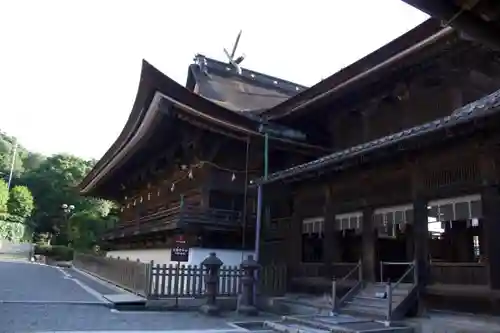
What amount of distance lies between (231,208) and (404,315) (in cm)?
703

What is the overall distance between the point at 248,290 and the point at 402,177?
4363mm

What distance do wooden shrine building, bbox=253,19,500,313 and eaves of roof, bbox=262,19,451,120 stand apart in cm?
3

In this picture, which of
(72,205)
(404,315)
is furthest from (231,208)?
(72,205)

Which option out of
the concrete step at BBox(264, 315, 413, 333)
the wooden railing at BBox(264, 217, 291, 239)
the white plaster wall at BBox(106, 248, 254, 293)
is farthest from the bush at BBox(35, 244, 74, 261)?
the concrete step at BBox(264, 315, 413, 333)

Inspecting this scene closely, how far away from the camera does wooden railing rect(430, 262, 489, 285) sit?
7.32 meters

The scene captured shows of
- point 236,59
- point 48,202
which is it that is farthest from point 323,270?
point 48,202

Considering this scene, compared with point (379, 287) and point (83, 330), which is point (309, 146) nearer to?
point (379, 287)

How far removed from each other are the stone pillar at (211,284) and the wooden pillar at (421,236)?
4.49 m

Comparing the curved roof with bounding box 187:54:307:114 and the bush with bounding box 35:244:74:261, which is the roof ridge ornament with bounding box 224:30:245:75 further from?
the bush with bounding box 35:244:74:261

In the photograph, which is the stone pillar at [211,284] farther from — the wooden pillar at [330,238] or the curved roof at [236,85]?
the curved roof at [236,85]

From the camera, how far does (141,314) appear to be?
9602mm

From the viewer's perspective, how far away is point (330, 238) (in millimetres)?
10805

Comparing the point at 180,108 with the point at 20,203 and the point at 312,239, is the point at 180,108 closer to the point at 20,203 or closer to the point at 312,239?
the point at 312,239

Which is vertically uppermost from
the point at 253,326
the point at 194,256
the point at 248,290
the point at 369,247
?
the point at 369,247
